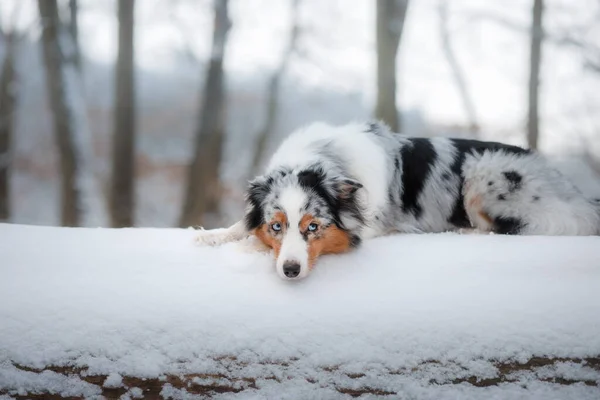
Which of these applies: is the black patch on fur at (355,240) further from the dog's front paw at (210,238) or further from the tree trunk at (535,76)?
the tree trunk at (535,76)

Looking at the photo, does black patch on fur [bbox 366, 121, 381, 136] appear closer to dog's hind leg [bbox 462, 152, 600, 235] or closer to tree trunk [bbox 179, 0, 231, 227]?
dog's hind leg [bbox 462, 152, 600, 235]

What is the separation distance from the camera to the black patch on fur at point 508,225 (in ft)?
12.9

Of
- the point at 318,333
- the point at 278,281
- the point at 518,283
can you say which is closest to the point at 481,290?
the point at 518,283

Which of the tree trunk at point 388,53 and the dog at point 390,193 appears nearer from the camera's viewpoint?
the dog at point 390,193

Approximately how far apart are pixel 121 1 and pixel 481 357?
779 centimetres

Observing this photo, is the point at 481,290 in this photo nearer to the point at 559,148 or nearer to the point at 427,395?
the point at 427,395

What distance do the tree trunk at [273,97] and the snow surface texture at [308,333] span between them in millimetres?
9943

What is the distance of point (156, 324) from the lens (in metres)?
2.43

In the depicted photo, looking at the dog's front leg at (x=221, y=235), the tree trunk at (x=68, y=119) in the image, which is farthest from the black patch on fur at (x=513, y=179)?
the tree trunk at (x=68, y=119)

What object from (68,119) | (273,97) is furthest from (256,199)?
(273,97)

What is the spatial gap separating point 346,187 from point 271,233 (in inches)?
24.8

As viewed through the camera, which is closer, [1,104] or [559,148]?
[1,104]

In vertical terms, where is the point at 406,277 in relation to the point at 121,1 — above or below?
below

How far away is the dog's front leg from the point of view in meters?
3.29
